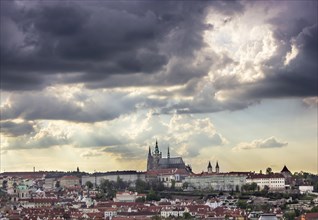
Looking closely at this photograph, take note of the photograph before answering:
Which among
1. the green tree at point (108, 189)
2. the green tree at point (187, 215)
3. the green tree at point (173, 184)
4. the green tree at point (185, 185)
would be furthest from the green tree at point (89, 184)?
the green tree at point (187, 215)

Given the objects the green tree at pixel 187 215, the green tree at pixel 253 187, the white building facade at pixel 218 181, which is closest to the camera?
the green tree at pixel 187 215

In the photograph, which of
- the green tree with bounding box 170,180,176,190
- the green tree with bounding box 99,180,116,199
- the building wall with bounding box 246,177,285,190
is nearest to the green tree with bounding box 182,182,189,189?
the green tree with bounding box 170,180,176,190

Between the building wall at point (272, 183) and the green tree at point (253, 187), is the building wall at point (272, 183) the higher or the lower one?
the higher one

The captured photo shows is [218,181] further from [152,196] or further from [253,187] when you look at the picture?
[152,196]

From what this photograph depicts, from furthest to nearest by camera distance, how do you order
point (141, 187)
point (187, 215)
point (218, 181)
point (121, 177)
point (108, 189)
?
point (121, 177), point (108, 189), point (218, 181), point (141, 187), point (187, 215)

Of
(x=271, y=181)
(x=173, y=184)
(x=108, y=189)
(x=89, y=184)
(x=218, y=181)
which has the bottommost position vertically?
(x=271, y=181)

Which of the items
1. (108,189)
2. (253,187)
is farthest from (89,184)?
(253,187)

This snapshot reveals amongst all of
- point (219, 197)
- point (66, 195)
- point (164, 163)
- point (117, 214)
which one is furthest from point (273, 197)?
point (164, 163)

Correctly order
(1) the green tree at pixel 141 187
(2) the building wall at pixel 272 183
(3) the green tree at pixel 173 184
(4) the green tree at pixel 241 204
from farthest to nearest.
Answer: (3) the green tree at pixel 173 184 → (1) the green tree at pixel 141 187 → (2) the building wall at pixel 272 183 → (4) the green tree at pixel 241 204

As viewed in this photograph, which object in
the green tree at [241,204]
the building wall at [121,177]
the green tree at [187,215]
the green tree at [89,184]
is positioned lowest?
the green tree at [187,215]

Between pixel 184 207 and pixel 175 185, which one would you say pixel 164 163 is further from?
pixel 184 207

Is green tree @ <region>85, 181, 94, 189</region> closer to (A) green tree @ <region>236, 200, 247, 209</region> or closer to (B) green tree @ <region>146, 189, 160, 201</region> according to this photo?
(B) green tree @ <region>146, 189, 160, 201</region>

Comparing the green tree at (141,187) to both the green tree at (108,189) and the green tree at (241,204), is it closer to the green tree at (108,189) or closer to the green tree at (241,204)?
the green tree at (108,189)

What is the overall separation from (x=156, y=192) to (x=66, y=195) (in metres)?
21.0
